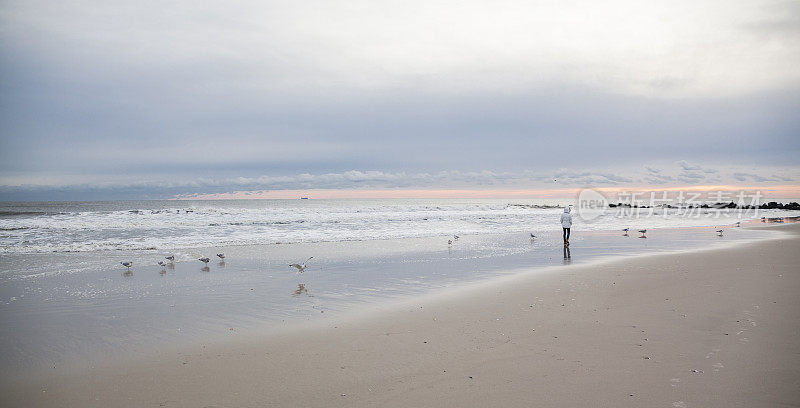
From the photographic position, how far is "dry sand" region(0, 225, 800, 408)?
4.32m

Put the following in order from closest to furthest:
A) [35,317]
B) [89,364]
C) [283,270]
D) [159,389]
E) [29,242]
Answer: [159,389] → [89,364] → [35,317] → [283,270] → [29,242]

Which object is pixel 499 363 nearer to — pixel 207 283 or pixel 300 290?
pixel 300 290

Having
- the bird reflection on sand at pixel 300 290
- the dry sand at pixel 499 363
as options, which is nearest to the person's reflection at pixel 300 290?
the bird reflection on sand at pixel 300 290

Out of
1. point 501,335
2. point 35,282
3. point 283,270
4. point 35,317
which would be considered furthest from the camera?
point 283,270

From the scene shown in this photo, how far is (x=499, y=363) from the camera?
5.16 meters

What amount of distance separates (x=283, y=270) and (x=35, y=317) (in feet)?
19.4

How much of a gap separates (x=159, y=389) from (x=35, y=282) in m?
9.21

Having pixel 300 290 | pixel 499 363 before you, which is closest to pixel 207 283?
pixel 300 290

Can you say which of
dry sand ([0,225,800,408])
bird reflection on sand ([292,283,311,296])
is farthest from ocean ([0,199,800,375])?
dry sand ([0,225,800,408])

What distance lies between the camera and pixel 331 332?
6648mm

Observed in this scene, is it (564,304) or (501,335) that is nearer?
(501,335)

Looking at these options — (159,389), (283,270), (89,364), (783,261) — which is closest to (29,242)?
(283,270)

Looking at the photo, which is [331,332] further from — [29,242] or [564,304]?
[29,242]

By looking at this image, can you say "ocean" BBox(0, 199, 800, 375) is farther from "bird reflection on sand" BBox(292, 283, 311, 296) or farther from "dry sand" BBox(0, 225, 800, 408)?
"dry sand" BBox(0, 225, 800, 408)
